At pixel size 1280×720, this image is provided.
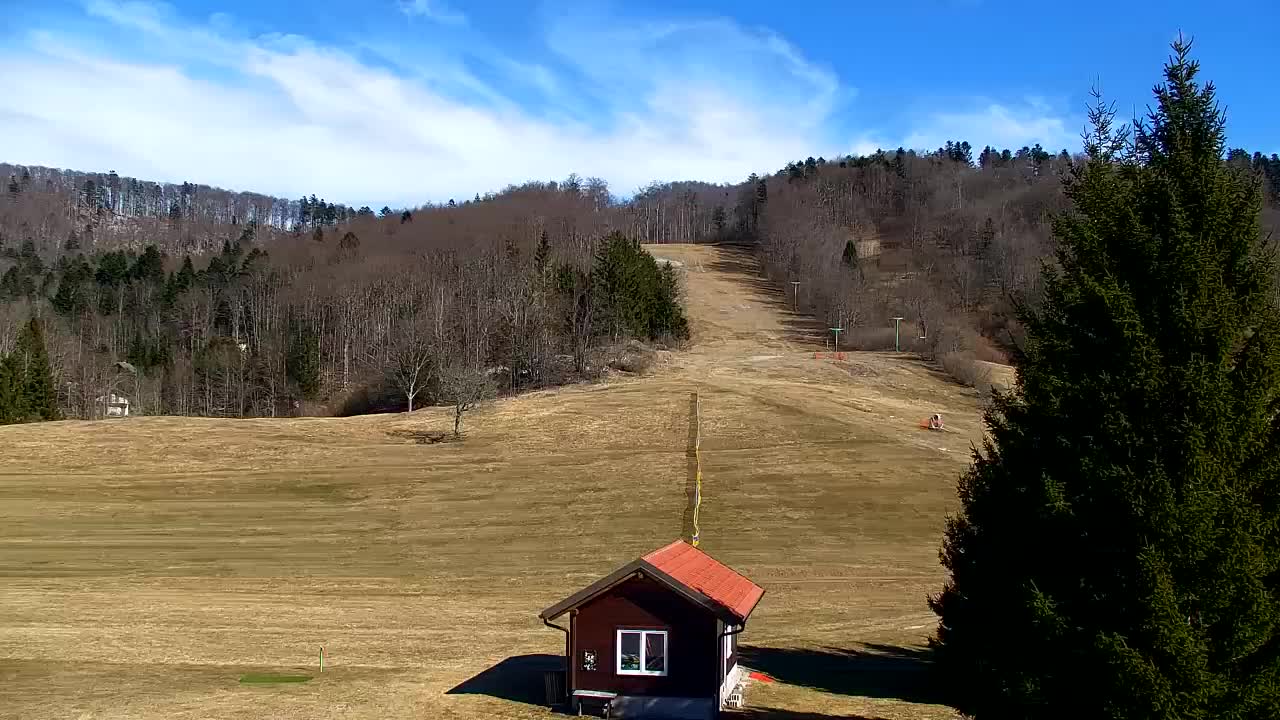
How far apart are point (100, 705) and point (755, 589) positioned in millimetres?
14322

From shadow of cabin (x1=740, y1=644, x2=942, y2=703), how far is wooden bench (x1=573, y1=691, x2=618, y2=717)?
4.48 metres

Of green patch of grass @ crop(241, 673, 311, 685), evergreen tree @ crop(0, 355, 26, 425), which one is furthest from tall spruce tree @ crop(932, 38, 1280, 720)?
evergreen tree @ crop(0, 355, 26, 425)

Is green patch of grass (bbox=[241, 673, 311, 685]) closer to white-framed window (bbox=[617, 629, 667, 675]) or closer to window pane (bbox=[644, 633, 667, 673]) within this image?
white-framed window (bbox=[617, 629, 667, 675])

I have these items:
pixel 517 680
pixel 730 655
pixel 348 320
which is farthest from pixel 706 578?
pixel 348 320

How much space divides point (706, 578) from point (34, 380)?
69.0m

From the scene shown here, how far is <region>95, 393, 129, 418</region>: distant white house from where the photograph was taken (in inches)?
3625

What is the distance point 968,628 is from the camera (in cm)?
1491

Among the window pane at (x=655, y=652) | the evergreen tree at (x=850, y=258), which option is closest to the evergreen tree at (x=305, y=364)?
the evergreen tree at (x=850, y=258)

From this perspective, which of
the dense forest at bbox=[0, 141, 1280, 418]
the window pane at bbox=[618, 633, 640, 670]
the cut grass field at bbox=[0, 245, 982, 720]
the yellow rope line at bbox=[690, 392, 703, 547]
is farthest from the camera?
the dense forest at bbox=[0, 141, 1280, 418]

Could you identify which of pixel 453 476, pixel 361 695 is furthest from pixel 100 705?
pixel 453 476

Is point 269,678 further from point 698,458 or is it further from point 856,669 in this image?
point 698,458

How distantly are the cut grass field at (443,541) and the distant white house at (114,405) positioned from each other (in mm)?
35974

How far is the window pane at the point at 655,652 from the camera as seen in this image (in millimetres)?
20266

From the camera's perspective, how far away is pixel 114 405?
314ft
